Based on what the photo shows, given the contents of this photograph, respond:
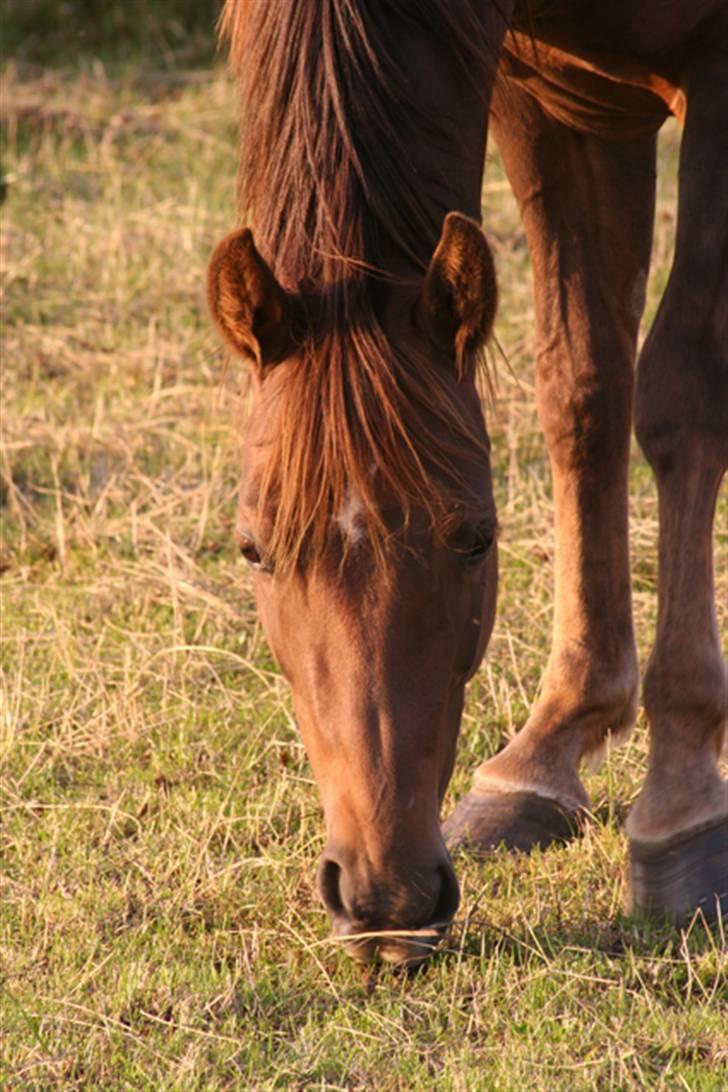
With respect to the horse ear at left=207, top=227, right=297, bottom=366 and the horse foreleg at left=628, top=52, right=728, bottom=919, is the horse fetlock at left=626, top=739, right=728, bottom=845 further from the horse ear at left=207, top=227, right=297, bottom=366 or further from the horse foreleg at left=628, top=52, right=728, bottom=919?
the horse ear at left=207, top=227, right=297, bottom=366

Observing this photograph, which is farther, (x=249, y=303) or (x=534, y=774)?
(x=534, y=774)

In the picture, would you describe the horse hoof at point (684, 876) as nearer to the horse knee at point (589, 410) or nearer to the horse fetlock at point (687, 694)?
the horse fetlock at point (687, 694)

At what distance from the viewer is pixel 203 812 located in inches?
136

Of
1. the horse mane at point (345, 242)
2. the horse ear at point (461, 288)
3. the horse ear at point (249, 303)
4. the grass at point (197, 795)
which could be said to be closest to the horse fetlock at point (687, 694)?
the grass at point (197, 795)

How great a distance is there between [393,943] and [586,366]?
1512 millimetres

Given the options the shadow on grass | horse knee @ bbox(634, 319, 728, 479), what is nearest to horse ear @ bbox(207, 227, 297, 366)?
horse knee @ bbox(634, 319, 728, 479)

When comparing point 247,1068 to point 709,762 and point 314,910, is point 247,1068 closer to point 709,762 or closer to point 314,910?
point 314,910

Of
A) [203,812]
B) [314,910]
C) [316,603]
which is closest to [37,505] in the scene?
[203,812]

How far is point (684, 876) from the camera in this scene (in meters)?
3.01

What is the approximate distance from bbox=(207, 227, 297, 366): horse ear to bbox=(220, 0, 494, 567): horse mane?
45 mm

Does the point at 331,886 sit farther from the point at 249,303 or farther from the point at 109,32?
the point at 109,32

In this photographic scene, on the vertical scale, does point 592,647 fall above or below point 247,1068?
above

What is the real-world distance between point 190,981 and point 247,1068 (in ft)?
0.90

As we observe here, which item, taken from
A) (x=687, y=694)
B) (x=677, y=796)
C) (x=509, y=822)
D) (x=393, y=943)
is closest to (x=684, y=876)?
(x=677, y=796)
